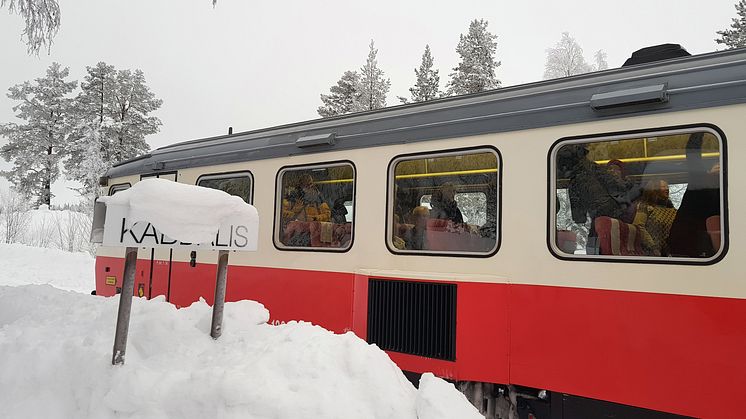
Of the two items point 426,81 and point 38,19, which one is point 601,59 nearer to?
point 426,81

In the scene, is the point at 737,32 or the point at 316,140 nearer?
the point at 316,140

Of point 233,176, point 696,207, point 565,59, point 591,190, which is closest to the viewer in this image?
point 696,207

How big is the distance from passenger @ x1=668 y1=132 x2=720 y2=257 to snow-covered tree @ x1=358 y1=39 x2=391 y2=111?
3076 centimetres

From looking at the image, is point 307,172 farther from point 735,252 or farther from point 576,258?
point 735,252

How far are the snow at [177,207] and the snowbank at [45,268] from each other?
15.0 meters

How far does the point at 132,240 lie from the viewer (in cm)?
297

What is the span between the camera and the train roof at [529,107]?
3092mm

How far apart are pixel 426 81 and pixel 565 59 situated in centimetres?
1406

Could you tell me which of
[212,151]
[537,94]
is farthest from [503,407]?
[212,151]

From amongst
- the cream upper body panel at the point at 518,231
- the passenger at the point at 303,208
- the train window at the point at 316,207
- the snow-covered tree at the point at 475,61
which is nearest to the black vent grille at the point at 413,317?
the cream upper body panel at the point at 518,231

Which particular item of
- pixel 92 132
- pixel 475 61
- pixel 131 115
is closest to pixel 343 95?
pixel 475 61

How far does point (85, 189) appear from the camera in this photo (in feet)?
107

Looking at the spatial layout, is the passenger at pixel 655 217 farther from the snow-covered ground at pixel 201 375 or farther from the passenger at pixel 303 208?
the passenger at pixel 303 208

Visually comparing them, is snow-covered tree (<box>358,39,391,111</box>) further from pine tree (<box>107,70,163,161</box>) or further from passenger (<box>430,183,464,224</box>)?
passenger (<box>430,183,464,224</box>)
